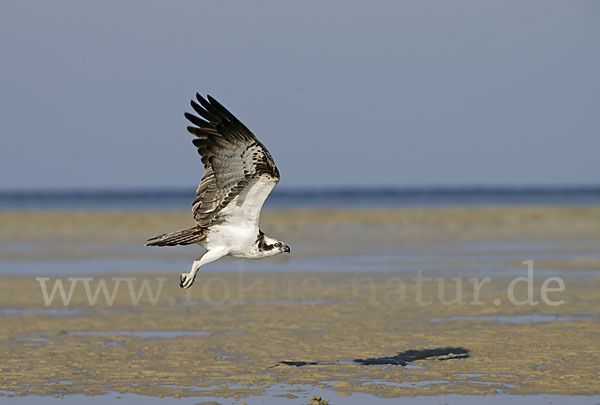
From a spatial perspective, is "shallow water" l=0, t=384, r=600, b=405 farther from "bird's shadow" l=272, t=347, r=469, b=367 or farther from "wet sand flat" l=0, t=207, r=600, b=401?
"bird's shadow" l=272, t=347, r=469, b=367

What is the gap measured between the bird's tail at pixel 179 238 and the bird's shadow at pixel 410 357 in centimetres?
163

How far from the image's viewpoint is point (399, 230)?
104 feet

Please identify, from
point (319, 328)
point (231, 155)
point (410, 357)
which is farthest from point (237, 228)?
point (319, 328)

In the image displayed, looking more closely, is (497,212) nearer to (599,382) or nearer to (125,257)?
(125,257)

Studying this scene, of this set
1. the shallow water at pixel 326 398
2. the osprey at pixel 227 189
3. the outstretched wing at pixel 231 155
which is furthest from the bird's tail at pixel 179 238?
the shallow water at pixel 326 398

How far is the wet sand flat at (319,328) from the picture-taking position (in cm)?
959

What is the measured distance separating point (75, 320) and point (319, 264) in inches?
308

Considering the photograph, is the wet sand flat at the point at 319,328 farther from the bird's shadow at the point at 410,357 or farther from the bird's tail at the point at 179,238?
the bird's tail at the point at 179,238

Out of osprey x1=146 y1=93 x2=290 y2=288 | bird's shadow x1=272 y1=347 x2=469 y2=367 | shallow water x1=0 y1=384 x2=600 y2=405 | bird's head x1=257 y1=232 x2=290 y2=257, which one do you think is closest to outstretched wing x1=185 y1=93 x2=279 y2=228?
osprey x1=146 y1=93 x2=290 y2=288

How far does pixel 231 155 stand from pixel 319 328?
3728mm

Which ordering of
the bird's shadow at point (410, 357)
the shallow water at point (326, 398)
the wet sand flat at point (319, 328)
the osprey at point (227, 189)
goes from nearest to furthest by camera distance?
the shallow water at point (326, 398)
the wet sand flat at point (319, 328)
the osprey at point (227, 189)
the bird's shadow at point (410, 357)

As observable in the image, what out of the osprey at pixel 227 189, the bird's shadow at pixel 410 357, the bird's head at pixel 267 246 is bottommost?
the bird's shadow at pixel 410 357

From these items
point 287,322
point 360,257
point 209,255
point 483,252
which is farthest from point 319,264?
point 209,255

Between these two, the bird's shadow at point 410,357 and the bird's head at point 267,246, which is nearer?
the bird's shadow at point 410,357
